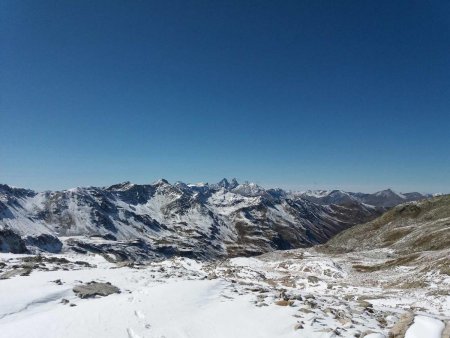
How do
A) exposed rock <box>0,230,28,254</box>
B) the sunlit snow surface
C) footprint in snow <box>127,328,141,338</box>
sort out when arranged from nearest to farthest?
1. footprint in snow <box>127,328,141,338</box>
2. the sunlit snow surface
3. exposed rock <box>0,230,28,254</box>

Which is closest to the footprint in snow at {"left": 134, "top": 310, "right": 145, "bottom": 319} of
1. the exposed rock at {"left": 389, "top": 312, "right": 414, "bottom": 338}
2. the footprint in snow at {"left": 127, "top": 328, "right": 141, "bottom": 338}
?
the footprint in snow at {"left": 127, "top": 328, "right": 141, "bottom": 338}

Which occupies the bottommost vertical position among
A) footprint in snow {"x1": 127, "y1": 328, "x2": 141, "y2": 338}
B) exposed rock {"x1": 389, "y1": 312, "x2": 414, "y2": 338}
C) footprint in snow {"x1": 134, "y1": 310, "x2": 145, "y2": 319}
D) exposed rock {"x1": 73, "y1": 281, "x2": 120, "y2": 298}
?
exposed rock {"x1": 389, "y1": 312, "x2": 414, "y2": 338}

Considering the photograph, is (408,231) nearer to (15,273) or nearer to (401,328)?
(401,328)

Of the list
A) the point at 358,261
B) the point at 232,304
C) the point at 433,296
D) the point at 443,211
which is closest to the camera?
the point at 232,304

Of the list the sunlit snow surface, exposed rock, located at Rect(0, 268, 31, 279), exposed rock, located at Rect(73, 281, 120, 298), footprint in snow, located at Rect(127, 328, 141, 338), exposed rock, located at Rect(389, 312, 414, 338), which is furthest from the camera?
exposed rock, located at Rect(0, 268, 31, 279)

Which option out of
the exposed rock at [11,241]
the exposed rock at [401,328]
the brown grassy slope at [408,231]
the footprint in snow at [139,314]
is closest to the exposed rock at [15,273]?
the footprint in snow at [139,314]

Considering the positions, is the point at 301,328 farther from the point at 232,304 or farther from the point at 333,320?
the point at 232,304

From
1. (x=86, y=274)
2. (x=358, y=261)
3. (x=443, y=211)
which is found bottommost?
(x=358, y=261)

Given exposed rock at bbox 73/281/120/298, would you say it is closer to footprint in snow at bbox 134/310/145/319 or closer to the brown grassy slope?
footprint in snow at bbox 134/310/145/319

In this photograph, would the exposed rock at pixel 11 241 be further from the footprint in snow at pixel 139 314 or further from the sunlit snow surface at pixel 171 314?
the footprint in snow at pixel 139 314

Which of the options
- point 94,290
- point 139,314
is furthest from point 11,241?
point 139,314

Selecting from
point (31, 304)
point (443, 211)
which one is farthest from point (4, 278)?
point (443, 211)
